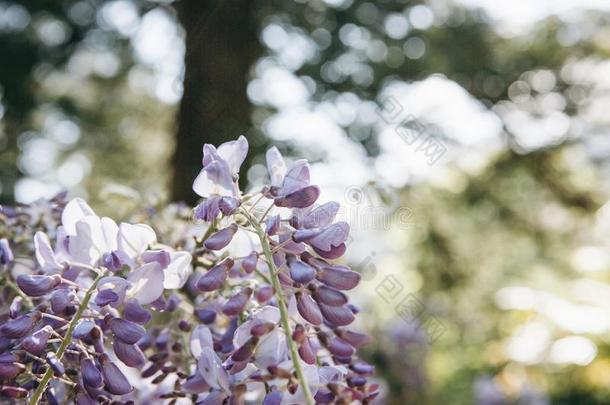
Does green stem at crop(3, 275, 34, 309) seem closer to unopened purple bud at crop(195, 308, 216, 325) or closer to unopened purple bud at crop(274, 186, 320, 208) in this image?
unopened purple bud at crop(195, 308, 216, 325)

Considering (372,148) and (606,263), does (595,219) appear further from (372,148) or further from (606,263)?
(372,148)

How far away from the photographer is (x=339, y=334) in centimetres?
56

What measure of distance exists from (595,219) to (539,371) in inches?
39.1

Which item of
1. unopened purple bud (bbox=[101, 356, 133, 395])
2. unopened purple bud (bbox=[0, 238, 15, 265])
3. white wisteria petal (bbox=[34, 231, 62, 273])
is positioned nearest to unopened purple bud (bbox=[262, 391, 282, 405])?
unopened purple bud (bbox=[101, 356, 133, 395])

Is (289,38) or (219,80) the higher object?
(289,38)

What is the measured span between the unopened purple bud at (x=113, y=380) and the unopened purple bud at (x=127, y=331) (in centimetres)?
2

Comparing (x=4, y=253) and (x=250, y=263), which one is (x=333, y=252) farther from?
(x=4, y=253)

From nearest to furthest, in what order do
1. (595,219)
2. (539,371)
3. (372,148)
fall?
1. (372,148)
2. (539,371)
3. (595,219)

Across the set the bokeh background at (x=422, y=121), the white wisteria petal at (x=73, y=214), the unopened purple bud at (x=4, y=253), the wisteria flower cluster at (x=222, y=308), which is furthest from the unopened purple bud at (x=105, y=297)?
the bokeh background at (x=422, y=121)

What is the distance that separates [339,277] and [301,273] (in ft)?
0.12

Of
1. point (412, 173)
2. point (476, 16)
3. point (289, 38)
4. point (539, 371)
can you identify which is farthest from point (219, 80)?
point (539, 371)

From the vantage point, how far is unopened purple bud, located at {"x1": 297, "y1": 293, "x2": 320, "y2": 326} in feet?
1.63

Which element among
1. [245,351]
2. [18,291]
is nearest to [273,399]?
[245,351]

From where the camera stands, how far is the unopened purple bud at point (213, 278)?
52cm
